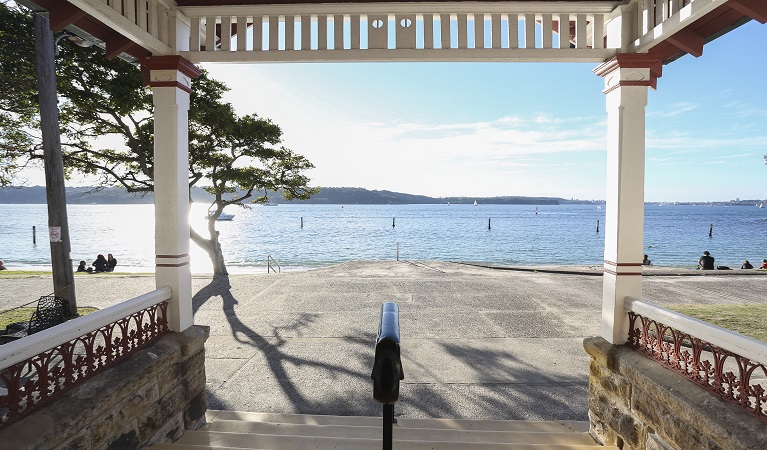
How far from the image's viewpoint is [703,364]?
2756 millimetres

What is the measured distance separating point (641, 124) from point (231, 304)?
27.0ft

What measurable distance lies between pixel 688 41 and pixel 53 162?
32.5ft

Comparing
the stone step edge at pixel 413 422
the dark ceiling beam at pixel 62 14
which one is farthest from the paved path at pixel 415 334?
the dark ceiling beam at pixel 62 14

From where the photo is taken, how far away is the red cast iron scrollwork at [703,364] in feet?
7.86

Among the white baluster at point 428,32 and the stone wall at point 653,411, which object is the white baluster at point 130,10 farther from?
the stone wall at point 653,411

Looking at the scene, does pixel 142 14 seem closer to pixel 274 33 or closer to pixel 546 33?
pixel 274 33

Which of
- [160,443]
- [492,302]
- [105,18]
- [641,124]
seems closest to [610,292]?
[641,124]

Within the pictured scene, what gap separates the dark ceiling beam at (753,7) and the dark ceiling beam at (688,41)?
23.0 inches

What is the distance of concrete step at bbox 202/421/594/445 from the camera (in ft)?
11.9

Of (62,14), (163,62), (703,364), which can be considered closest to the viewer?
(703,364)

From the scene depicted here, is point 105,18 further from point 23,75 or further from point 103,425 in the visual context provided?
point 23,75

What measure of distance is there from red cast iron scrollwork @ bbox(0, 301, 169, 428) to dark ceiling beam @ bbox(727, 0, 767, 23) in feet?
15.7

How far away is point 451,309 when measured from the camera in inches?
342

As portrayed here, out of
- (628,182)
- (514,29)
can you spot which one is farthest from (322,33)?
(628,182)
